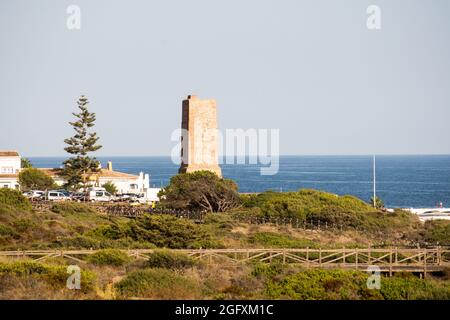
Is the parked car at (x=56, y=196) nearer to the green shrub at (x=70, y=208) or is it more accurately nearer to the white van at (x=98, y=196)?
the white van at (x=98, y=196)

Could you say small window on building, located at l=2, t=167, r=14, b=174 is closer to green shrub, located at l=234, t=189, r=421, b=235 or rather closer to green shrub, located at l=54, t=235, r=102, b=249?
green shrub, located at l=234, t=189, r=421, b=235

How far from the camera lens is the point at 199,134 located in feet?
190

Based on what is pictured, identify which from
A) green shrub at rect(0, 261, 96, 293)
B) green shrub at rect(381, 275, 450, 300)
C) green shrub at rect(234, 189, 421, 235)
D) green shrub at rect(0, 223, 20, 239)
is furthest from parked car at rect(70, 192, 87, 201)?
green shrub at rect(381, 275, 450, 300)

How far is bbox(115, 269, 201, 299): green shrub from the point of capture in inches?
665

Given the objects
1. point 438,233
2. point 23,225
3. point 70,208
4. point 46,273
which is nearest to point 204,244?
point 23,225

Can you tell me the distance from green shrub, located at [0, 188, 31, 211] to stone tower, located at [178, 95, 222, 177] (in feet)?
54.1

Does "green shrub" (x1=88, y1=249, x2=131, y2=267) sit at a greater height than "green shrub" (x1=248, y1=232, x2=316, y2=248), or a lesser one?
greater

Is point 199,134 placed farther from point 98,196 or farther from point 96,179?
point 96,179

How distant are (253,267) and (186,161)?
36.0m

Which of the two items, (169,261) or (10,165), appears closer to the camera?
(169,261)

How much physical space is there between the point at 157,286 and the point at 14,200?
25878 mm

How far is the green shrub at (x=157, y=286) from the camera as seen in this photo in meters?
16.9

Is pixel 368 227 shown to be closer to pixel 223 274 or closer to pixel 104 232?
pixel 104 232
